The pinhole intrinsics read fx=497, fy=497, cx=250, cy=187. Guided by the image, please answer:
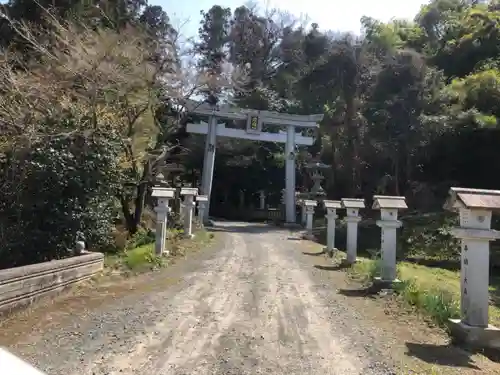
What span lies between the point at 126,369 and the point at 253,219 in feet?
98.1

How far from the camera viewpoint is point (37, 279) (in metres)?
6.39

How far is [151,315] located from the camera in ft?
19.9

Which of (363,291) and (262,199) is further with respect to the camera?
(262,199)

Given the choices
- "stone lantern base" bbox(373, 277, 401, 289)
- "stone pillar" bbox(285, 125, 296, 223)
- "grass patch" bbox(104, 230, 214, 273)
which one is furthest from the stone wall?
"stone pillar" bbox(285, 125, 296, 223)

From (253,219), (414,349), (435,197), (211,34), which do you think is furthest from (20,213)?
(211,34)

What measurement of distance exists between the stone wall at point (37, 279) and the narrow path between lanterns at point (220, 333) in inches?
7.7

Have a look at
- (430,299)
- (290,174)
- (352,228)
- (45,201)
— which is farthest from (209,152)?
(430,299)

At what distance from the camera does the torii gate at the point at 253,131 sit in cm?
2633

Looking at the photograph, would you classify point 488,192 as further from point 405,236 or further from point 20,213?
point 405,236

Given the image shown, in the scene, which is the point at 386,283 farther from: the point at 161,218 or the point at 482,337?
the point at 161,218

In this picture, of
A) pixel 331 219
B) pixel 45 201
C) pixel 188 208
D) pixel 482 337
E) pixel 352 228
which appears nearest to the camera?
pixel 482 337

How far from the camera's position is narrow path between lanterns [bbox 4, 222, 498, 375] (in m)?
4.29

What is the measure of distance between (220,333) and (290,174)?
22.3 m

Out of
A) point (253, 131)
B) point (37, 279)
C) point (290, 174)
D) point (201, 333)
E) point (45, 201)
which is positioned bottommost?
point (201, 333)
